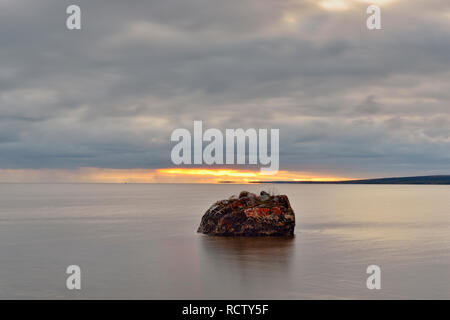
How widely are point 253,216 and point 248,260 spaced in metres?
8.79

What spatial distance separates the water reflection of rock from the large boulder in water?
91cm

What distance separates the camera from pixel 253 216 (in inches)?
1400

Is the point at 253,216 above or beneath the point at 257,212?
beneath

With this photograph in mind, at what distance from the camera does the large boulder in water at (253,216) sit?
35.4 meters

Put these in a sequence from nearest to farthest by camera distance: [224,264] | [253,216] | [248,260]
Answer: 1. [224,264]
2. [248,260]
3. [253,216]

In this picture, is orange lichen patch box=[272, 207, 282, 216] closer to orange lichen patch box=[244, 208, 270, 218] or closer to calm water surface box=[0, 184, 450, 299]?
orange lichen patch box=[244, 208, 270, 218]

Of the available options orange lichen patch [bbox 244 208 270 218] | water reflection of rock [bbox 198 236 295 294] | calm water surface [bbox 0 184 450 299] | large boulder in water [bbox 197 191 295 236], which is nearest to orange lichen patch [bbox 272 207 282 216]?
large boulder in water [bbox 197 191 295 236]

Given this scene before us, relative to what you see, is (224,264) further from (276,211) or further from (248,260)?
(276,211)

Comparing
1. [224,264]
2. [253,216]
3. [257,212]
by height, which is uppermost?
[257,212]

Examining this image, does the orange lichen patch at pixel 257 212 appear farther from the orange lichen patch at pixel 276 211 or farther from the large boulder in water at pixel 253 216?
the orange lichen patch at pixel 276 211

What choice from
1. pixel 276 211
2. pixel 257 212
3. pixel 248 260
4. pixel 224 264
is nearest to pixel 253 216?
pixel 257 212

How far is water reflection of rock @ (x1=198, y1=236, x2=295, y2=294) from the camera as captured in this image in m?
22.8

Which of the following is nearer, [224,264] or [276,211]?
[224,264]
